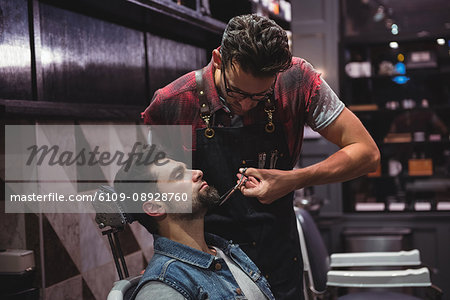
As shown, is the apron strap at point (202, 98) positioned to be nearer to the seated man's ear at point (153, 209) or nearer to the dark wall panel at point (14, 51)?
the seated man's ear at point (153, 209)

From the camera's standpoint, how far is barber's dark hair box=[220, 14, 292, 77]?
54.3 inches

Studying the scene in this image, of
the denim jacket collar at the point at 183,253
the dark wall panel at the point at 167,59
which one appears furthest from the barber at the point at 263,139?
the dark wall panel at the point at 167,59

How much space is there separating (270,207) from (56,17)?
1.17 meters

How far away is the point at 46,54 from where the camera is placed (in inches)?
80.3

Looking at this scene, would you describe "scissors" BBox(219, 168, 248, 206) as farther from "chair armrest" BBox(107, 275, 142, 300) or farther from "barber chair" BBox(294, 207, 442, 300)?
"barber chair" BBox(294, 207, 442, 300)

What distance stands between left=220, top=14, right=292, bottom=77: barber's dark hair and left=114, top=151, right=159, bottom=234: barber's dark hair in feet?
1.78

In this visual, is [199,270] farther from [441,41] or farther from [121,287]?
[441,41]

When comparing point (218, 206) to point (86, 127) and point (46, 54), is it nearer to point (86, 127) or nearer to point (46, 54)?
point (86, 127)

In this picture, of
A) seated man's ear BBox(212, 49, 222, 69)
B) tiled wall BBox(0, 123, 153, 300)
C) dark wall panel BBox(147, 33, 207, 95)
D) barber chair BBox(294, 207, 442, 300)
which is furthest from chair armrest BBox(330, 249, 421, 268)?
seated man's ear BBox(212, 49, 222, 69)

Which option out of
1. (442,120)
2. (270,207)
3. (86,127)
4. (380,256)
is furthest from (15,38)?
(442,120)

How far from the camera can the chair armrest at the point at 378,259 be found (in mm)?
2873

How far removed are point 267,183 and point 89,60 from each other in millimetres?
1201

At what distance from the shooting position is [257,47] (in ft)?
4.51

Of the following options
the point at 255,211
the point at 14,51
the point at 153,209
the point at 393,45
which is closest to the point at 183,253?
the point at 153,209
